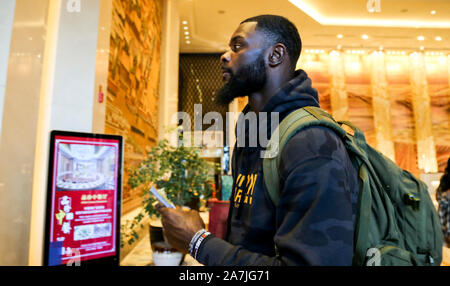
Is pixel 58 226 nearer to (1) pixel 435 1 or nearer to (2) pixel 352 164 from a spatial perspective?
(2) pixel 352 164

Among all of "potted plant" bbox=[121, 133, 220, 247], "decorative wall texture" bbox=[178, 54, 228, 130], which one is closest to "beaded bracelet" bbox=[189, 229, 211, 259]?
"potted plant" bbox=[121, 133, 220, 247]

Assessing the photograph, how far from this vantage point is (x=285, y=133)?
70 cm

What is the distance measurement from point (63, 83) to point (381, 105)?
8284 mm

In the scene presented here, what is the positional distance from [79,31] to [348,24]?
23.1 feet

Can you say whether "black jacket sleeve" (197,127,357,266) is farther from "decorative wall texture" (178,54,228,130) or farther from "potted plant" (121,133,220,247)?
"decorative wall texture" (178,54,228,130)

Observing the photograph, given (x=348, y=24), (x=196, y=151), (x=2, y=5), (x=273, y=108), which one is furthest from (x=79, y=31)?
(x=348, y=24)

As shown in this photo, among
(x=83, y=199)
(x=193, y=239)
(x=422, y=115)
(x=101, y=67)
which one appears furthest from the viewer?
(x=422, y=115)

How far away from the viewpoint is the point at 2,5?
46.2 inches

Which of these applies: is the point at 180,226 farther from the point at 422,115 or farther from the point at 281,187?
the point at 422,115

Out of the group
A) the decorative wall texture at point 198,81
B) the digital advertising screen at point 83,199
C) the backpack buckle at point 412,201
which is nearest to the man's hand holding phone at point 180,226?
the backpack buckle at point 412,201

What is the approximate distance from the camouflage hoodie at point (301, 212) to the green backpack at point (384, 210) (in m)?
0.03

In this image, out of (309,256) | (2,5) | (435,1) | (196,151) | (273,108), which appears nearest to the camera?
(309,256)

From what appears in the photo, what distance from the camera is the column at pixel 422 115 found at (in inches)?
292

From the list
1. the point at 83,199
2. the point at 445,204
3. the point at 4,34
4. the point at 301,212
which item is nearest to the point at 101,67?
the point at 4,34
